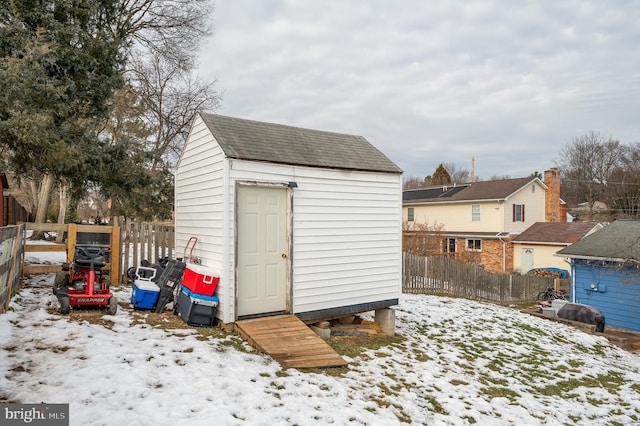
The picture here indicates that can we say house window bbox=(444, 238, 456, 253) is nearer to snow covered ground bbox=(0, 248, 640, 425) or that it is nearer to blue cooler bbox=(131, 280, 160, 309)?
snow covered ground bbox=(0, 248, 640, 425)

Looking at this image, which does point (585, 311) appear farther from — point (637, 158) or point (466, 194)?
point (637, 158)

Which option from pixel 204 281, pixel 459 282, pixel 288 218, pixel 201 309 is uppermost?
pixel 288 218

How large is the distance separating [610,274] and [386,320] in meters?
10.1

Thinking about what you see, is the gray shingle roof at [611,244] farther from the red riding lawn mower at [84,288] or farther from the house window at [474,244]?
the red riding lawn mower at [84,288]

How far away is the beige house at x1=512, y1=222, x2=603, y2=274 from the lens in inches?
990

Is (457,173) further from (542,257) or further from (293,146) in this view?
(293,146)

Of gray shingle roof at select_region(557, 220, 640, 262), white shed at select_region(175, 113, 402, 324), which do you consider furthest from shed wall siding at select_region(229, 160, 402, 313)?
gray shingle roof at select_region(557, 220, 640, 262)

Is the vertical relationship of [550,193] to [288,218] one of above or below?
above

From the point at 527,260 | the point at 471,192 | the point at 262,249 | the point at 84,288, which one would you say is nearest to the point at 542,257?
the point at 527,260

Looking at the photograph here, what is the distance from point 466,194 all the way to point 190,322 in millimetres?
27420

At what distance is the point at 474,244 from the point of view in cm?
2930

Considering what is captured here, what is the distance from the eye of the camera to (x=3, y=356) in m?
4.73

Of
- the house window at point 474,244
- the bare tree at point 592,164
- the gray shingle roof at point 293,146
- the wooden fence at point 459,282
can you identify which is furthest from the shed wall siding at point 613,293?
the bare tree at point 592,164

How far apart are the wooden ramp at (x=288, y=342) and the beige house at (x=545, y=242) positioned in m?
22.9
